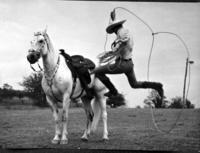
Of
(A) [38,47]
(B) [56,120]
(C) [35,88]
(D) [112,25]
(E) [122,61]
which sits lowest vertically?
(B) [56,120]

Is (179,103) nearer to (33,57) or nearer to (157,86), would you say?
(157,86)

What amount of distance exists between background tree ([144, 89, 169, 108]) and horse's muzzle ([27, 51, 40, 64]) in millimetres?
1203

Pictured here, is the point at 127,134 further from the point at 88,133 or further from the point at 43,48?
the point at 43,48

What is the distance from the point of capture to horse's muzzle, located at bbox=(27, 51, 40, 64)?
10.8ft

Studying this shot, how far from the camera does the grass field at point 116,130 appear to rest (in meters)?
3.48

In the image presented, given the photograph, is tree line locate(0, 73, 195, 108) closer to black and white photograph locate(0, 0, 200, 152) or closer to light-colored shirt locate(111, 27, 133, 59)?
black and white photograph locate(0, 0, 200, 152)

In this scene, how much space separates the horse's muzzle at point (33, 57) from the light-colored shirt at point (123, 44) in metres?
0.77

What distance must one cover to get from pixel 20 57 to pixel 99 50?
2.78ft

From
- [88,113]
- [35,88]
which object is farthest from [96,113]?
[35,88]

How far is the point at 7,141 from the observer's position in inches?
140

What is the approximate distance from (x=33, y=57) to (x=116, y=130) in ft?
3.74

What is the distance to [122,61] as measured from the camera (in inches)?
139

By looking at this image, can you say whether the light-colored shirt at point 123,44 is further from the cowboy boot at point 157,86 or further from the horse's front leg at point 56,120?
the horse's front leg at point 56,120

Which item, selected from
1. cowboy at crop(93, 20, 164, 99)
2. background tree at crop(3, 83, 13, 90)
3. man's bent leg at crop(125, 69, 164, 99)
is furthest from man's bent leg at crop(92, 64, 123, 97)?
background tree at crop(3, 83, 13, 90)
